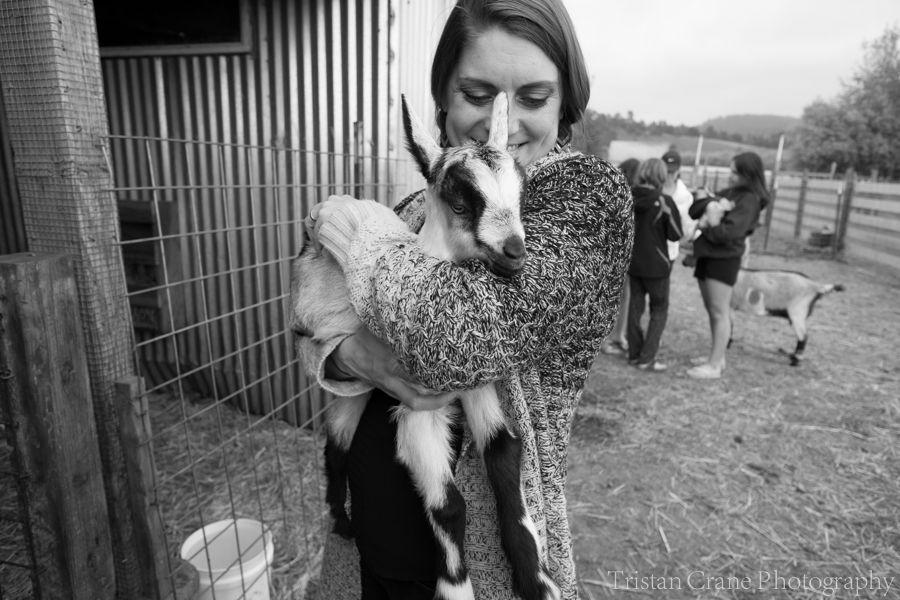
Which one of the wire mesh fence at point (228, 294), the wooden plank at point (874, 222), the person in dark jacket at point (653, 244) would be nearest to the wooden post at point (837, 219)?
the wooden plank at point (874, 222)

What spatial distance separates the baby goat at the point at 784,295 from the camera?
5.94 m

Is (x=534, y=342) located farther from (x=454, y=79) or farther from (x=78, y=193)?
(x=78, y=193)

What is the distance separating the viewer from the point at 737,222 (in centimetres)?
515

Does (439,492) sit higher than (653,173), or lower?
lower

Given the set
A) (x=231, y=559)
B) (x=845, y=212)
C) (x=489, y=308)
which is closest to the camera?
(x=489, y=308)

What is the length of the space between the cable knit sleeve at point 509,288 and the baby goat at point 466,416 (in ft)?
0.36

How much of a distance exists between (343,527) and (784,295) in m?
6.09

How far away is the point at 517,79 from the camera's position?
1284 mm

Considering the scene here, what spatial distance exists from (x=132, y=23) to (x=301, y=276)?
11.7 feet

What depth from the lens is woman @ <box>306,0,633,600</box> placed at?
3.18ft

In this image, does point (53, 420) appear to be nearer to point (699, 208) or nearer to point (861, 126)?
point (699, 208)

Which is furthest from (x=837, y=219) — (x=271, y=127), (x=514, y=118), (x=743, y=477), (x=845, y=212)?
(x=514, y=118)

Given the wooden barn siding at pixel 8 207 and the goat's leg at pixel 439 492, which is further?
the wooden barn siding at pixel 8 207

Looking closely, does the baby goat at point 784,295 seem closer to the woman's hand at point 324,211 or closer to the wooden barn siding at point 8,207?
the woman's hand at point 324,211
